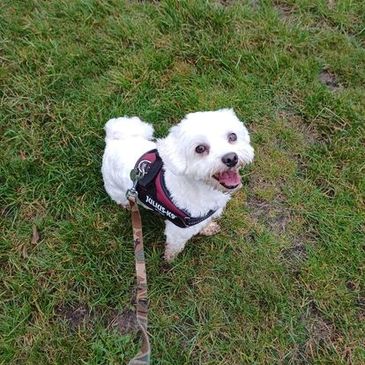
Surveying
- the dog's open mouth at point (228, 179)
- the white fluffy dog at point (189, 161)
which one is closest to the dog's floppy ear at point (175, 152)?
the white fluffy dog at point (189, 161)

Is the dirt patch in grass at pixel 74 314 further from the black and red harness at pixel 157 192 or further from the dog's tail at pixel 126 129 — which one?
the dog's tail at pixel 126 129

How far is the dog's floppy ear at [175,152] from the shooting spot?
7.84 feet

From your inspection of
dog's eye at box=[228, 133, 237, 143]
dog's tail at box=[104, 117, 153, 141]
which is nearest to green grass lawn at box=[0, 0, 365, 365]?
dog's tail at box=[104, 117, 153, 141]

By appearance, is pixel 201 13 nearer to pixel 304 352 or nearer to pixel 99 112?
pixel 99 112

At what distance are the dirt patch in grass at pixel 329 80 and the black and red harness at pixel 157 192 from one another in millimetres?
1814

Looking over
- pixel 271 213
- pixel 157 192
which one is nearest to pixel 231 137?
pixel 157 192

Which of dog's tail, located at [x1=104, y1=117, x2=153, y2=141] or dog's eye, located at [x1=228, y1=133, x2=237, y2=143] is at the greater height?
dog's eye, located at [x1=228, y1=133, x2=237, y2=143]

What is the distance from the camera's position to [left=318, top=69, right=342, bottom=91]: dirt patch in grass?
3.92 metres

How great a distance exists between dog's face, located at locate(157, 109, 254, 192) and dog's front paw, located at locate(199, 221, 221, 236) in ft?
2.81

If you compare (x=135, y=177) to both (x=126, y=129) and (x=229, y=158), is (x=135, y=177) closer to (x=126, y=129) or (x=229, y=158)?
(x=126, y=129)

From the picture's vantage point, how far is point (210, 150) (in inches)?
91.0

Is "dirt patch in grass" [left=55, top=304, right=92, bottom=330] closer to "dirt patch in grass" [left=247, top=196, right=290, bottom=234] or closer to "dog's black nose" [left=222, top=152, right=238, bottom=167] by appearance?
"dirt patch in grass" [left=247, top=196, right=290, bottom=234]

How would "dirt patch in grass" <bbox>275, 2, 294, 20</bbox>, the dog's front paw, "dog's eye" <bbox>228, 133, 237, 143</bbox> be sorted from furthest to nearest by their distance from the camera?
"dirt patch in grass" <bbox>275, 2, 294, 20</bbox> < the dog's front paw < "dog's eye" <bbox>228, 133, 237, 143</bbox>

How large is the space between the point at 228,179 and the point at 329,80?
2.03 m
